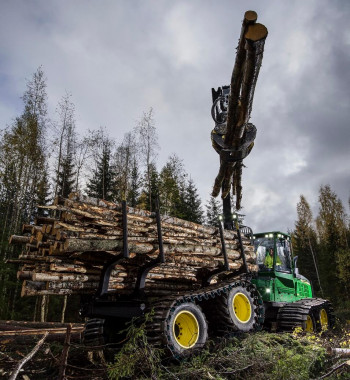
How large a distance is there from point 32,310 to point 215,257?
14.7 metres

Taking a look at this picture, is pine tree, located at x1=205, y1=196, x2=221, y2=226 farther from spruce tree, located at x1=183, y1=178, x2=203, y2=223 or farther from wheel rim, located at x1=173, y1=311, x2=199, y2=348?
wheel rim, located at x1=173, y1=311, x2=199, y2=348

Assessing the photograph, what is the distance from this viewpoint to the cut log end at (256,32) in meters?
5.11

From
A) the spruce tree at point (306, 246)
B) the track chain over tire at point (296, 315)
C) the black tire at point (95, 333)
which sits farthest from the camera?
the spruce tree at point (306, 246)

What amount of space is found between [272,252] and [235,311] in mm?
2771

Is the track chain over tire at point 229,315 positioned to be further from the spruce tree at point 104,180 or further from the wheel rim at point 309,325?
the spruce tree at point 104,180

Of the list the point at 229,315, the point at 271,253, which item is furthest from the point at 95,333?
the point at 271,253

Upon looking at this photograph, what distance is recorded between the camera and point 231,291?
6332mm

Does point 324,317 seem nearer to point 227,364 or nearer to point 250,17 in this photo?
point 227,364

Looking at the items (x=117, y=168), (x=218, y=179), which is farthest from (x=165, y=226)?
(x=117, y=168)

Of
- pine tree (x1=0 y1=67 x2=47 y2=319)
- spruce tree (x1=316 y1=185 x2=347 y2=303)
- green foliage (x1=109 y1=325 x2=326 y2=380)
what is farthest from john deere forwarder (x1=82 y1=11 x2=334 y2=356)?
spruce tree (x1=316 y1=185 x2=347 y2=303)

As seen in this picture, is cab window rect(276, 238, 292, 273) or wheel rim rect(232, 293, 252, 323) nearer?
wheel rim rect(232, 293, 252, 323)

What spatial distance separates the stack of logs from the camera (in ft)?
15.2

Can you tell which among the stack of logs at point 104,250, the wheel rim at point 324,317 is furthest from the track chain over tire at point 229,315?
the wheel rim at point 324,317

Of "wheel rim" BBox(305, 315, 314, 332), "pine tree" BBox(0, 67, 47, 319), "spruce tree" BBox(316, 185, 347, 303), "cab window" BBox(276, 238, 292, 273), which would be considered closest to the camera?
"wheel rim" BBox(305, 315, 314, 332)
